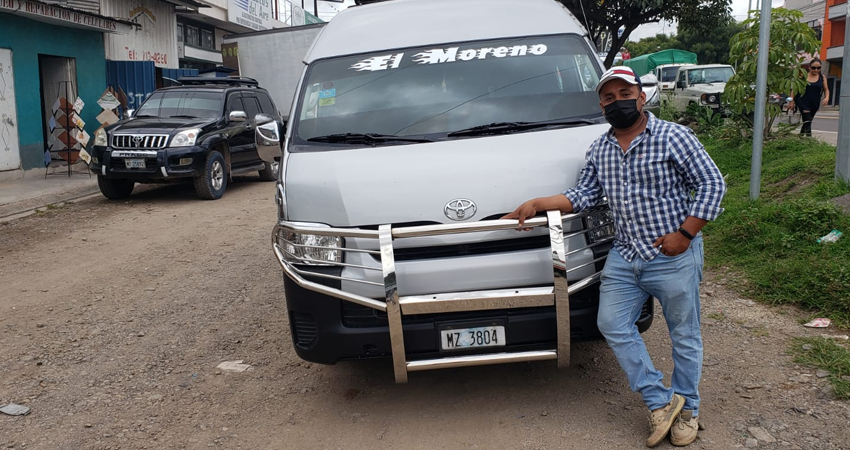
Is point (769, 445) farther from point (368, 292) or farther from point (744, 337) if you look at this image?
point (368, 292)

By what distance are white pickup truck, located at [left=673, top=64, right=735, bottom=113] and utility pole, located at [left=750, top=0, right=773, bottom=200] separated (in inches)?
544

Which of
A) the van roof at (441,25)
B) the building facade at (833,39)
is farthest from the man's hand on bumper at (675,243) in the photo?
the building facade at (833,39)

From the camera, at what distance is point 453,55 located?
4.60 m

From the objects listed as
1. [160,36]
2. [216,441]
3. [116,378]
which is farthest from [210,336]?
[160,36]

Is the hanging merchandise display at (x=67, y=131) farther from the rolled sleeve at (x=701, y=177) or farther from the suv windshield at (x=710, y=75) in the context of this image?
the suv windshield at (x=710, y=75)

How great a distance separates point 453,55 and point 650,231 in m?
1.93

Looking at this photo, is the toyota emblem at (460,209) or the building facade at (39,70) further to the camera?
the building facade at (39,70)

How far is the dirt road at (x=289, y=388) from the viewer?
354 centimetres

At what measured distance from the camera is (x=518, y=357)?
11.4 ft

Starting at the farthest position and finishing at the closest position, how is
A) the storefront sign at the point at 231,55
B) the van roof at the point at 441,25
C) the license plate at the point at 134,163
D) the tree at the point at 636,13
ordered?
1. the tree at the point at 636,13
2. the storefront sign at the point at 231,55
3. the license plate at the point at 134,163
4. the van roof at the point at 441,25

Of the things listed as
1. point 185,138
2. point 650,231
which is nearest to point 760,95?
point 650,231

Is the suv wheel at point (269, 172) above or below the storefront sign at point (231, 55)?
below

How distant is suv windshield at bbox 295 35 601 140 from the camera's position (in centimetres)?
423

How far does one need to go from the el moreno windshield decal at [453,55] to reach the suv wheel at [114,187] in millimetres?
8522
